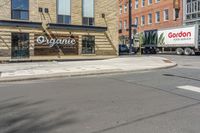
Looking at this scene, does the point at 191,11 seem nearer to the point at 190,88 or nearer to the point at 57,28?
the point at 57,28

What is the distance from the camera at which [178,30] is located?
1644 inches

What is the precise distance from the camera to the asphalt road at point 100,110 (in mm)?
6219

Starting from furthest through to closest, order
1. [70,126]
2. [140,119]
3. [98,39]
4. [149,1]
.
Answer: [149,1]
[98,39]
[140,119]
[70,126]

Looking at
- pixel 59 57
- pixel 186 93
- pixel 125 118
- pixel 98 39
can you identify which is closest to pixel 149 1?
pixel 98 39

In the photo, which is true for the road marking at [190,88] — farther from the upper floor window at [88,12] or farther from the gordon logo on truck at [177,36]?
the gordon logo on truck at [177,36]

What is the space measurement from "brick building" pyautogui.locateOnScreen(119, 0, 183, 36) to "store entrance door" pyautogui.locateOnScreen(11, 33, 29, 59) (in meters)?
28.3

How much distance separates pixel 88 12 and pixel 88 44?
10.6 feet

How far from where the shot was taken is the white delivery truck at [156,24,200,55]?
128 feet

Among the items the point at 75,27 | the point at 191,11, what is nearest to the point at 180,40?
the point at 191,11

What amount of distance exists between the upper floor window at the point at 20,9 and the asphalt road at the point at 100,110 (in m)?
18.4

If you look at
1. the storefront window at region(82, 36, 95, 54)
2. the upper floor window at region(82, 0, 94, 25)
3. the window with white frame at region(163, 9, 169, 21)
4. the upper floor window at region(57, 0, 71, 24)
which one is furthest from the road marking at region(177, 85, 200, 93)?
the window with white frame at region(163, 9, 169, 21)

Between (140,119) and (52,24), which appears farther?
(52,24)

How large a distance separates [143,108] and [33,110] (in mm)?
2726

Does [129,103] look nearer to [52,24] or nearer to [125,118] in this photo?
[125,118]
